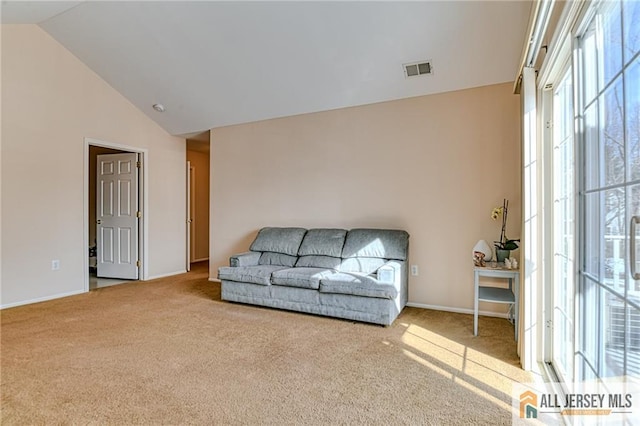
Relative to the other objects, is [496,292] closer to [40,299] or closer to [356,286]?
[356,286]

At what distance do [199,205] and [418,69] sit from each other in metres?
5.58

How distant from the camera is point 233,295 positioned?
4.00 m

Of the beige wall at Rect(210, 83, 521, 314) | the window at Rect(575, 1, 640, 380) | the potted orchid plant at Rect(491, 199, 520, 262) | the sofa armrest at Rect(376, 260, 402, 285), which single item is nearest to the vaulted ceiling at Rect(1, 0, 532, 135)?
the beige wall at Rect(210, 83, 521, 314)

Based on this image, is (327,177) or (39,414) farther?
(327,177)

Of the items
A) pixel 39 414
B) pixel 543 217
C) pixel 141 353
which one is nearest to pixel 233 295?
pixel 141 353

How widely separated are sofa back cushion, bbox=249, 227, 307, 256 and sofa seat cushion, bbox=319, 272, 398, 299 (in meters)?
0.93

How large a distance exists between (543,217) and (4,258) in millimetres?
5417

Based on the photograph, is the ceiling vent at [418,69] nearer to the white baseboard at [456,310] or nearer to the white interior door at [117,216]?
the white baseboard at [456,310]

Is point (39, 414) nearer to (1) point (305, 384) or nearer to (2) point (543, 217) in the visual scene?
(1) point (305, 384)

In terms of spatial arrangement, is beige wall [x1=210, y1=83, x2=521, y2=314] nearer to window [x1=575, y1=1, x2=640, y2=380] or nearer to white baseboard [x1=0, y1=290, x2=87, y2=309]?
window [x1=575, y1=1, x2=640, y2=380]

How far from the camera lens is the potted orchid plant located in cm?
309

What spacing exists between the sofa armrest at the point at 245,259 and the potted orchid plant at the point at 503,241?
280 centimetres

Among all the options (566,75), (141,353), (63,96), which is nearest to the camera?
(566,75)

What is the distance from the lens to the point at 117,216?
557 centimetres
